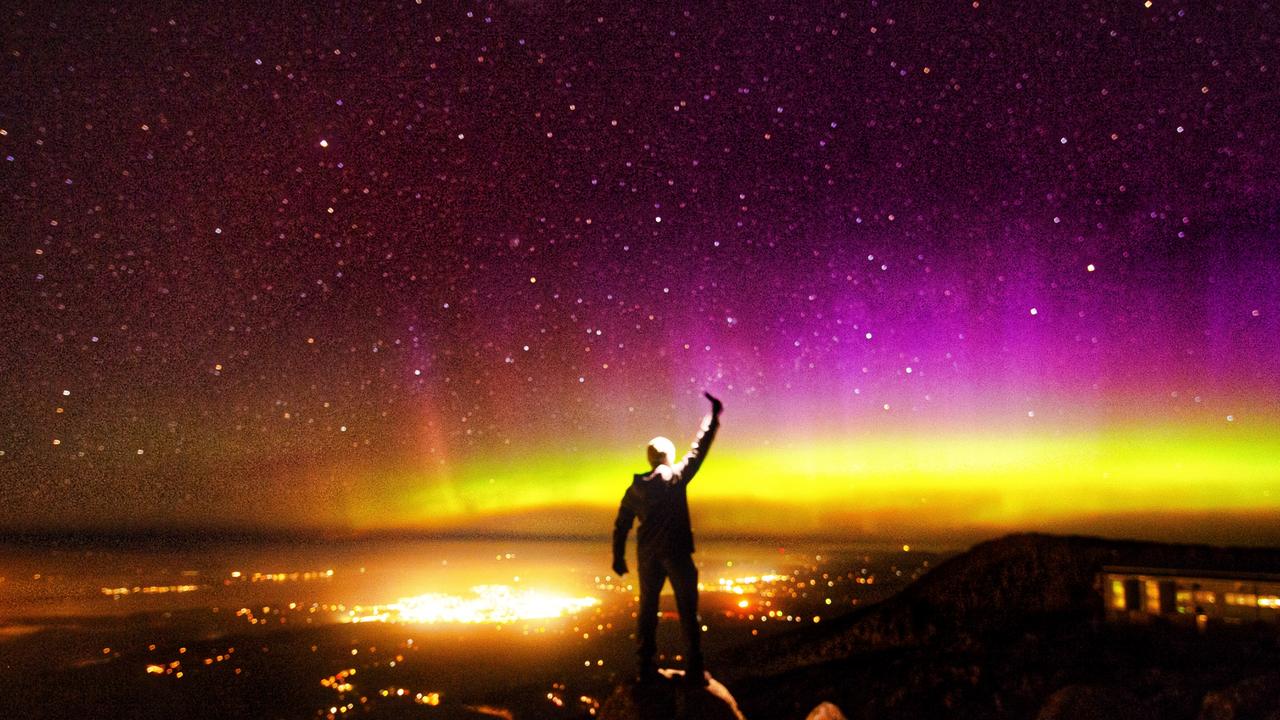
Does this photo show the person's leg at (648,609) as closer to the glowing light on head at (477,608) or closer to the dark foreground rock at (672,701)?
the dark foreground rock at (672,701)

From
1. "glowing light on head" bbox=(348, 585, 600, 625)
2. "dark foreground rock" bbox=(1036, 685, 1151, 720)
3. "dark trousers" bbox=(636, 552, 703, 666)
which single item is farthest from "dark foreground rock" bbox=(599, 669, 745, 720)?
"glowing light on head" bbox=(348, 585, 600, 625)

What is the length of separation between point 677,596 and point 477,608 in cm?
8827

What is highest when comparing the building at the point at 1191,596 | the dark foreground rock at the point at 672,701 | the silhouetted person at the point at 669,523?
the silhouetted person at the point at 669,523

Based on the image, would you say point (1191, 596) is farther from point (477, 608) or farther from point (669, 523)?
point (477, 608)

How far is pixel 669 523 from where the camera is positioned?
309 inches

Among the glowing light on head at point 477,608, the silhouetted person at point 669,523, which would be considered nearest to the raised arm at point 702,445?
the silhouetted person at point 669,523

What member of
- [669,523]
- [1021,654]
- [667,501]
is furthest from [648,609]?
[1021,654]

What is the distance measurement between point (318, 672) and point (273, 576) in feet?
418

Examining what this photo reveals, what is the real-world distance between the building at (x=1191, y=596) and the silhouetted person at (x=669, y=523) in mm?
5238

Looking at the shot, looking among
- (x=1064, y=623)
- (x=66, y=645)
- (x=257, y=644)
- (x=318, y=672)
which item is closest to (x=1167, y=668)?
(x=1064, y=623)

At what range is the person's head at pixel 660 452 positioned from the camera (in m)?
7.98

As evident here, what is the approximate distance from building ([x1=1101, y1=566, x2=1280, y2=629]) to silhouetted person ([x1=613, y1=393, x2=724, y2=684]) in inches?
206

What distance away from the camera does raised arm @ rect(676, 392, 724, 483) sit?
7863 millimetres

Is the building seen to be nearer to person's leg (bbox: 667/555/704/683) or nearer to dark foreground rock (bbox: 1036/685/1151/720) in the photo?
dark foreground rock (bbox: 1036/685/1151/720)
